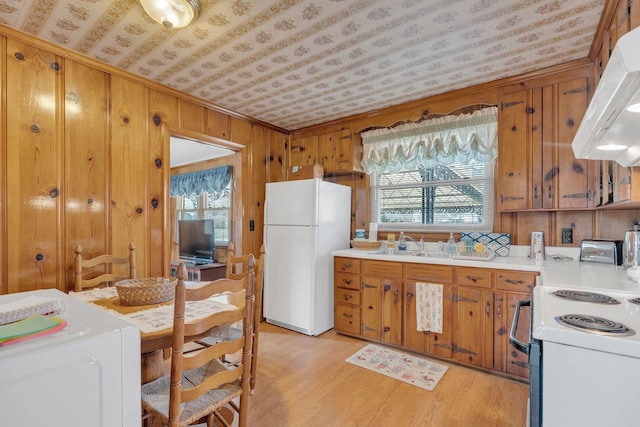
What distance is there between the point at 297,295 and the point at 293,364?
0.75 m

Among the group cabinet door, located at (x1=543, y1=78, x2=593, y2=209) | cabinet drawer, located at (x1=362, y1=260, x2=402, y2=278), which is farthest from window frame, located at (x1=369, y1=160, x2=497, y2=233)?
cabinet drawer, located at (x1=362, y1=260, x2=402, y2=278)

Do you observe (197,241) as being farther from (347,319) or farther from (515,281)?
(515,281)

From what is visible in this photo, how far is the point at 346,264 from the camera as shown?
310 cm

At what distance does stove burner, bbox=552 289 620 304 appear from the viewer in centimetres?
129

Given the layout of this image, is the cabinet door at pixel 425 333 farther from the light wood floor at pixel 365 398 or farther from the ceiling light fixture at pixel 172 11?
the ceiling light fixture at pixel 172 11

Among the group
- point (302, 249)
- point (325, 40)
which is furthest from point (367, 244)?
point (325, 40)

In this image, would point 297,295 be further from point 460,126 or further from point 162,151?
point 460,126

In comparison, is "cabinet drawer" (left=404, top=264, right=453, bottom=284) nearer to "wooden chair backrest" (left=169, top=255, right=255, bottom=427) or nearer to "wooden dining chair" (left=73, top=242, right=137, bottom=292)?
"wooden chair backrest" (left=169, top=255, right=255, bottom=427)

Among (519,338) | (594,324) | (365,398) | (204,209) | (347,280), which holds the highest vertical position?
(204,209)

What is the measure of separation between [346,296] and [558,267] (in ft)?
5.68

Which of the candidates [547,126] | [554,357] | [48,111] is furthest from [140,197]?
[547,126]

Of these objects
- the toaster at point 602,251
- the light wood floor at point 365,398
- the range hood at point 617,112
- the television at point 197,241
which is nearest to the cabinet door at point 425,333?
the light wood floor at point 365,398

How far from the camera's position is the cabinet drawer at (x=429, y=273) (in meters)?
2.52

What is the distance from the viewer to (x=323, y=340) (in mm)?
3006
